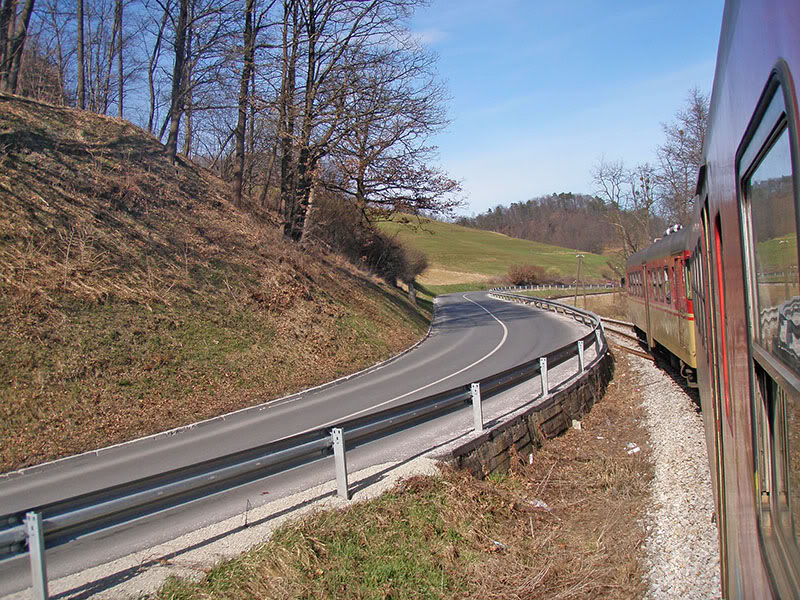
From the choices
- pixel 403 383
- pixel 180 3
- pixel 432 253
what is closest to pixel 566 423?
pixel 403 383

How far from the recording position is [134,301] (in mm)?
16391

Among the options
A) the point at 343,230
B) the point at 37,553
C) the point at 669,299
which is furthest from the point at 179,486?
the point at 343,230

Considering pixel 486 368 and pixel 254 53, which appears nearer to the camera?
pixel 486 368

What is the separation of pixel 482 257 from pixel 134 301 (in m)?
100

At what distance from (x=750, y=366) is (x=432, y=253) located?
11087cm

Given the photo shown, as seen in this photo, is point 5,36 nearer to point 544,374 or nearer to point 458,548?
point 544,374

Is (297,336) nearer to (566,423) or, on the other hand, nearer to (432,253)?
(566,423)

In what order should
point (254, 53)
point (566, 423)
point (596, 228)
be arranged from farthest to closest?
point (596, 228) → point (254, 53) → point (566, 423)

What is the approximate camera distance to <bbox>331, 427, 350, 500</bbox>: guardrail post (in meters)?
6.58

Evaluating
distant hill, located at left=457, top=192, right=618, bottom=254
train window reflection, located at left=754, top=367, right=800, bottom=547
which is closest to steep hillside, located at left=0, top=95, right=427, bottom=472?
train window reflection, located at left=754, top=367, right=800, bottom=547

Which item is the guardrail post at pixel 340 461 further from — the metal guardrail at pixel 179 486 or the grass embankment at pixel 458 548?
the grass embankment at pixel 458 548

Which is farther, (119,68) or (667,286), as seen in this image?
(119,68)

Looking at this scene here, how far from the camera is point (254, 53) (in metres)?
26.8

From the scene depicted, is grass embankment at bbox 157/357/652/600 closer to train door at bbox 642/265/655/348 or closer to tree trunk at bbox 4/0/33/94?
train door at bbox 642/265/655/348
